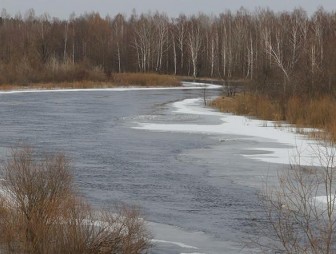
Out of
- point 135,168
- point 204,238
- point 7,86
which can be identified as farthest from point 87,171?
point 7,86

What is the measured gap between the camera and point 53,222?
7066 millimetres

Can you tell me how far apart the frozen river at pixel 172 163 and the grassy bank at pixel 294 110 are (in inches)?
49.2

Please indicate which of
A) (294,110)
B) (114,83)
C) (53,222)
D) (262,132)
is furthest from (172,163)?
(114,83)

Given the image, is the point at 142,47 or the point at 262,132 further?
the point at 142,47

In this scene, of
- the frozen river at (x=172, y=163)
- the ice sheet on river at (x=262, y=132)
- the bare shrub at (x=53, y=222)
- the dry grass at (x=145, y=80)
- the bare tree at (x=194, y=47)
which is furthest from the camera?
the bare tree at (x=194, y=47)

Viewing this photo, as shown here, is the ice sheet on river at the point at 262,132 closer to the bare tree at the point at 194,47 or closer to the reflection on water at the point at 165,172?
the reflection on water at the point at 165,172

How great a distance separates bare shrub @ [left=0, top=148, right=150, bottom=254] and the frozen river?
0.92 meters

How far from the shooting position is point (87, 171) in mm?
14422

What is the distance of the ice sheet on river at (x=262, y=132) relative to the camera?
52.6 ft

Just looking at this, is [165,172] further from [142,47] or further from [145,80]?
[142,47]

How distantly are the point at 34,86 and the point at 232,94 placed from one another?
73.4ft

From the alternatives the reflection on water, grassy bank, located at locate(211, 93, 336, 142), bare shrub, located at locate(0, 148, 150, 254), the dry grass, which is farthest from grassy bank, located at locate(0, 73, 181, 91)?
bare shrub, located at locate(0, 148, 150, 254)

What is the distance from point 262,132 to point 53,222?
15405 millimetres

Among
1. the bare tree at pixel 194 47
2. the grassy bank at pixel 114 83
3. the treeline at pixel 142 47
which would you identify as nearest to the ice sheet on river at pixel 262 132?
the grassy bank at pixel 114 83
